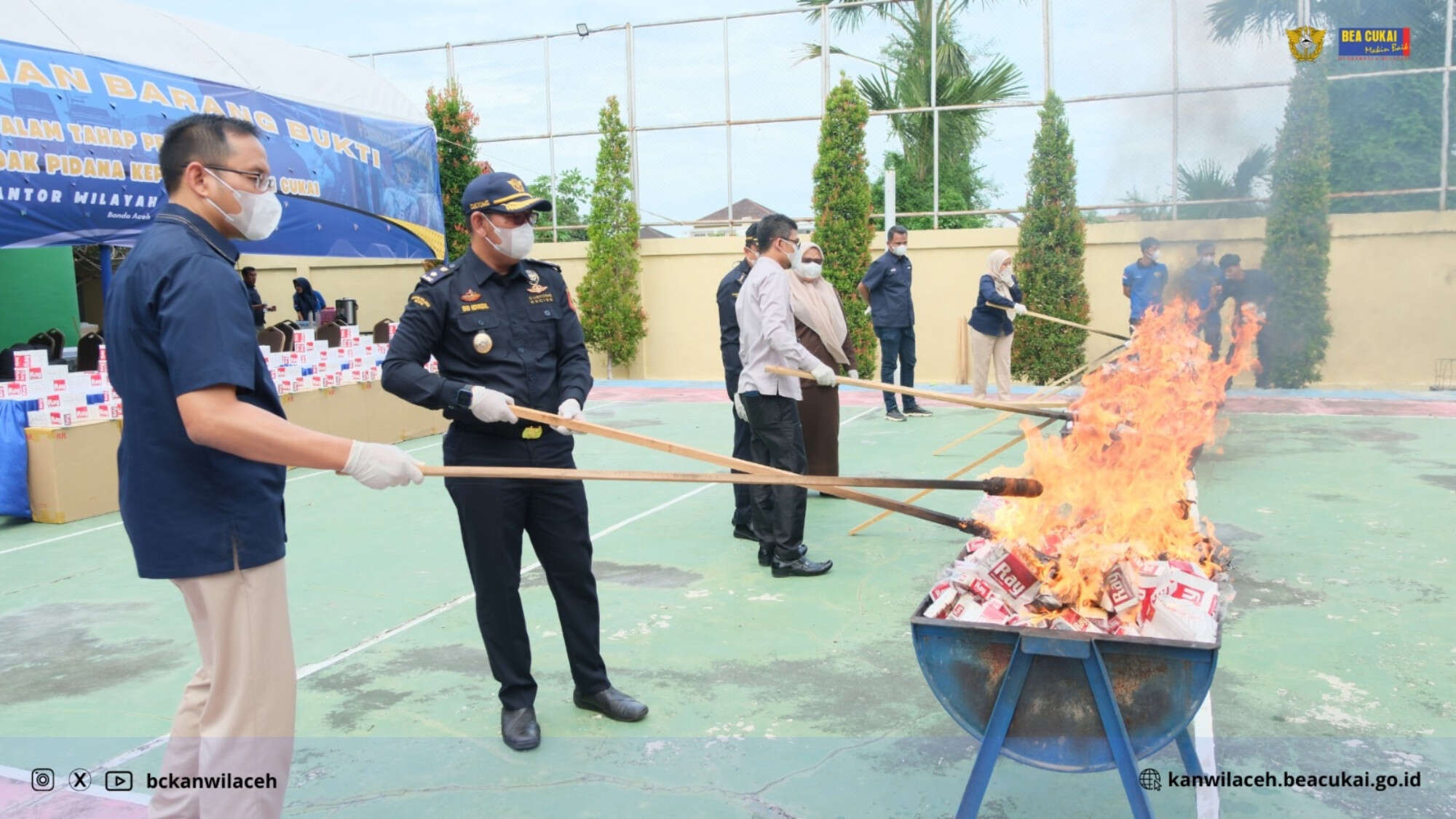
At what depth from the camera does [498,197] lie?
3.62 meters

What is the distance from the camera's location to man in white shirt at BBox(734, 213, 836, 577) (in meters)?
5.56

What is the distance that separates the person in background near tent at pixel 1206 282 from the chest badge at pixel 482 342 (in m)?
7.17

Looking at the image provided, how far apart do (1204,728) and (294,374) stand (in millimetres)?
8756

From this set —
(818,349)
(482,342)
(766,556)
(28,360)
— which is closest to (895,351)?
(818,349)

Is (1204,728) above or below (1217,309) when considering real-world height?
below

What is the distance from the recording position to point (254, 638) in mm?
2551

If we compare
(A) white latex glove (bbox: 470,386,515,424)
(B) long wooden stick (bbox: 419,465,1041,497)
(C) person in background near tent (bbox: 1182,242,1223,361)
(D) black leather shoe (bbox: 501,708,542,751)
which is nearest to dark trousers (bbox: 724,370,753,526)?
(D) black leather shoe (bbox: 501,708,542,751)

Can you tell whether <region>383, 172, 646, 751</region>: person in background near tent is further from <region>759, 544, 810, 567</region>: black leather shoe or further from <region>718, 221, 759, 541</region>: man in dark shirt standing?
<region>718, 221, 759, 541</region>: man in dark shirt standing

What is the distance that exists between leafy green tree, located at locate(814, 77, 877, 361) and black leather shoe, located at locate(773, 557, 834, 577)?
989cm

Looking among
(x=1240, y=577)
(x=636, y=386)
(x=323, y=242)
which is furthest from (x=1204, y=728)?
(x=636, y=386)

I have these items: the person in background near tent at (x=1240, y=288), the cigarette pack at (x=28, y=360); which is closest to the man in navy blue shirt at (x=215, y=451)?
the cigarette pack at (x=28, y=360)

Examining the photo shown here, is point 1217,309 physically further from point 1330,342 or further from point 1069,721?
point 1069,721

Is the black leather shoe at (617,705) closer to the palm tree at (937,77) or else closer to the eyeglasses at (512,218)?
the eyeglasses at (512,218)

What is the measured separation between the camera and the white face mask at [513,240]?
3619 millimetres
